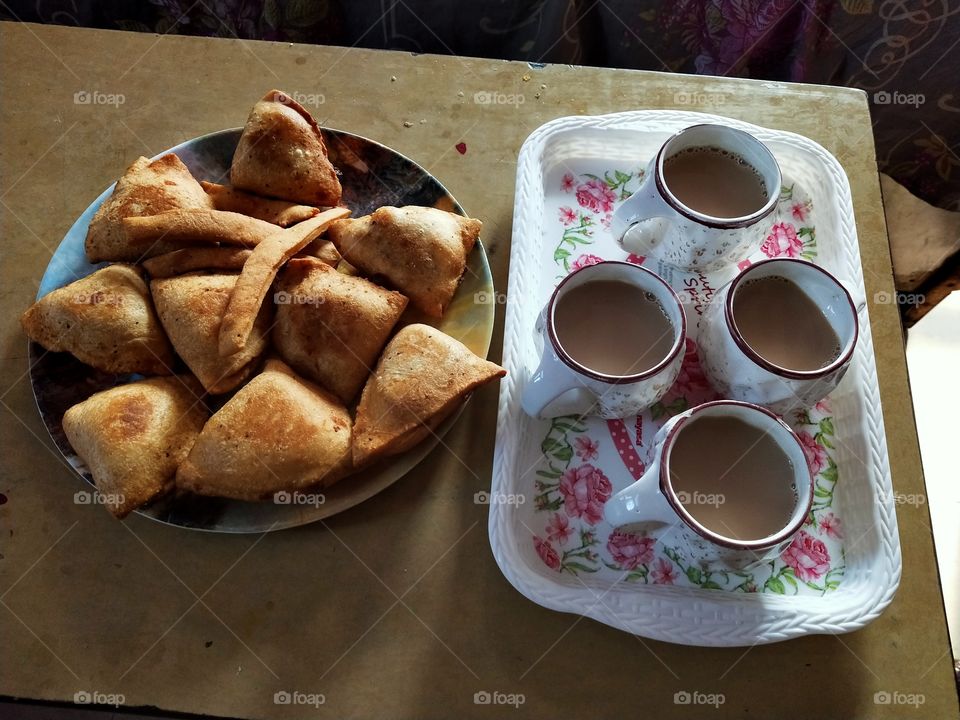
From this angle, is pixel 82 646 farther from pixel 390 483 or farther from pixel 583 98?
pixel 583 98

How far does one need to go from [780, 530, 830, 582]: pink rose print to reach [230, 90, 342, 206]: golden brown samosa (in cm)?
89

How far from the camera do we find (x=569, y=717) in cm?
92

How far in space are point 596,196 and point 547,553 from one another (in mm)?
628

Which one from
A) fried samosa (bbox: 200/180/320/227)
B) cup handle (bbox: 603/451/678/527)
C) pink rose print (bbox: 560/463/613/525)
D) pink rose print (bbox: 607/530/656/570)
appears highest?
fried samosa (bbox: 200/180/320/227)

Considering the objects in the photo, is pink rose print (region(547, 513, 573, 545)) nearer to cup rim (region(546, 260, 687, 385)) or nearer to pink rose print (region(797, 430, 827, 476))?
cup rim (region(546, 260, 687, 385))

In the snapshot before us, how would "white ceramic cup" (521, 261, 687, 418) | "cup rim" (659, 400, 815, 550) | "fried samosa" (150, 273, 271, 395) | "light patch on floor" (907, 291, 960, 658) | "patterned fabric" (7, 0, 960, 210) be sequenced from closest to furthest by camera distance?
"cup rim" (659, 400, 815, 550)
"white ceramic cup" (521, 261, 687, 418)
"fried samosa" (150, 273, 271, 395)
"patterned fabric" (7, 0, 960, 210)
"light patch on floor" (907, 291, 960, 658)

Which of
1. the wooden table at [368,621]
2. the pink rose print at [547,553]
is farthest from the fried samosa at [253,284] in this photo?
the pink rose print at [547,553]

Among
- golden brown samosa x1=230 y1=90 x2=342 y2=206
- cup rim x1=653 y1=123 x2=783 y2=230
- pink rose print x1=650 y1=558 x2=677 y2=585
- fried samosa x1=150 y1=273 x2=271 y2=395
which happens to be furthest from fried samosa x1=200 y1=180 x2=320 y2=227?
pink rose print x1=650 y1=558 x2=677 y2=585

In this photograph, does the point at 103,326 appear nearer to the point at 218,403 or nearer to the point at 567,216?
the point at 218,403

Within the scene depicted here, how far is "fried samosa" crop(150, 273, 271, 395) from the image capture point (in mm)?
979

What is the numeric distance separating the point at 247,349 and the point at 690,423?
62 centimetres

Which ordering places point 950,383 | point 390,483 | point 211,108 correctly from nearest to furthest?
point 390,483 → point 211,108 → point 950,383

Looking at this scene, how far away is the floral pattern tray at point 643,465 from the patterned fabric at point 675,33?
51 cm

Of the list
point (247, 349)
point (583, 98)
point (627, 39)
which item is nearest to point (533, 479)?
point (247, 349)
